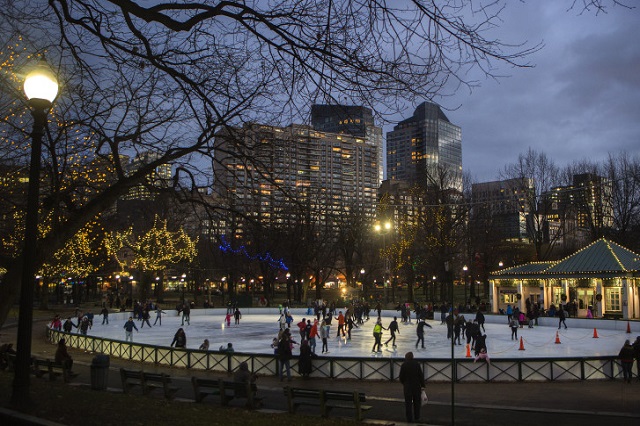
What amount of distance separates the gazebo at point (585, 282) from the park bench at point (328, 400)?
3325 cm

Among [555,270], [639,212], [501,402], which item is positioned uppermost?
[639,212]

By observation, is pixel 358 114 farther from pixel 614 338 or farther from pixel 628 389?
pixel 614 338

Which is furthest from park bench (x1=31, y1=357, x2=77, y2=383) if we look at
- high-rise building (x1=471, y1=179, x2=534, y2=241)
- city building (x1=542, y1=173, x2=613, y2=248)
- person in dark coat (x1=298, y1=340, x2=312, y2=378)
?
high-rise building (x1=471, y1=179, x2=534, y2=241)

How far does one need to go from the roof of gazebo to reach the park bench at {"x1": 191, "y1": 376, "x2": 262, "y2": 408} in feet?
111

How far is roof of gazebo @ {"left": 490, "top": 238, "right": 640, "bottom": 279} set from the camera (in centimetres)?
3975

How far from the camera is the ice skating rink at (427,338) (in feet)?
80.7

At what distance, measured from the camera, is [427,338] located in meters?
30.6

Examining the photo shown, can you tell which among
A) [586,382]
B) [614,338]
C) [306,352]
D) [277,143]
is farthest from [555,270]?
[277,143]

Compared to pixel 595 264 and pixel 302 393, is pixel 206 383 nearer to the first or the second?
pixel 302 393

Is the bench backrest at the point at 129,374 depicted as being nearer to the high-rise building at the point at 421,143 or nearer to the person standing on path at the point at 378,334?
the high-rise building at the point at 421,143

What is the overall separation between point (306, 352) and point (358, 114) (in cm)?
1225

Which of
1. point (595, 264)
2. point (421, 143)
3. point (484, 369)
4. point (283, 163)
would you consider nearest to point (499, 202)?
point (595, 264)

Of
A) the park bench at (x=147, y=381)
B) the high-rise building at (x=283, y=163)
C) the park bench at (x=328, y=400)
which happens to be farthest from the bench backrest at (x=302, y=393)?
the high-rise building at (x=283, y=163)

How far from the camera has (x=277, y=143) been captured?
10789mm
